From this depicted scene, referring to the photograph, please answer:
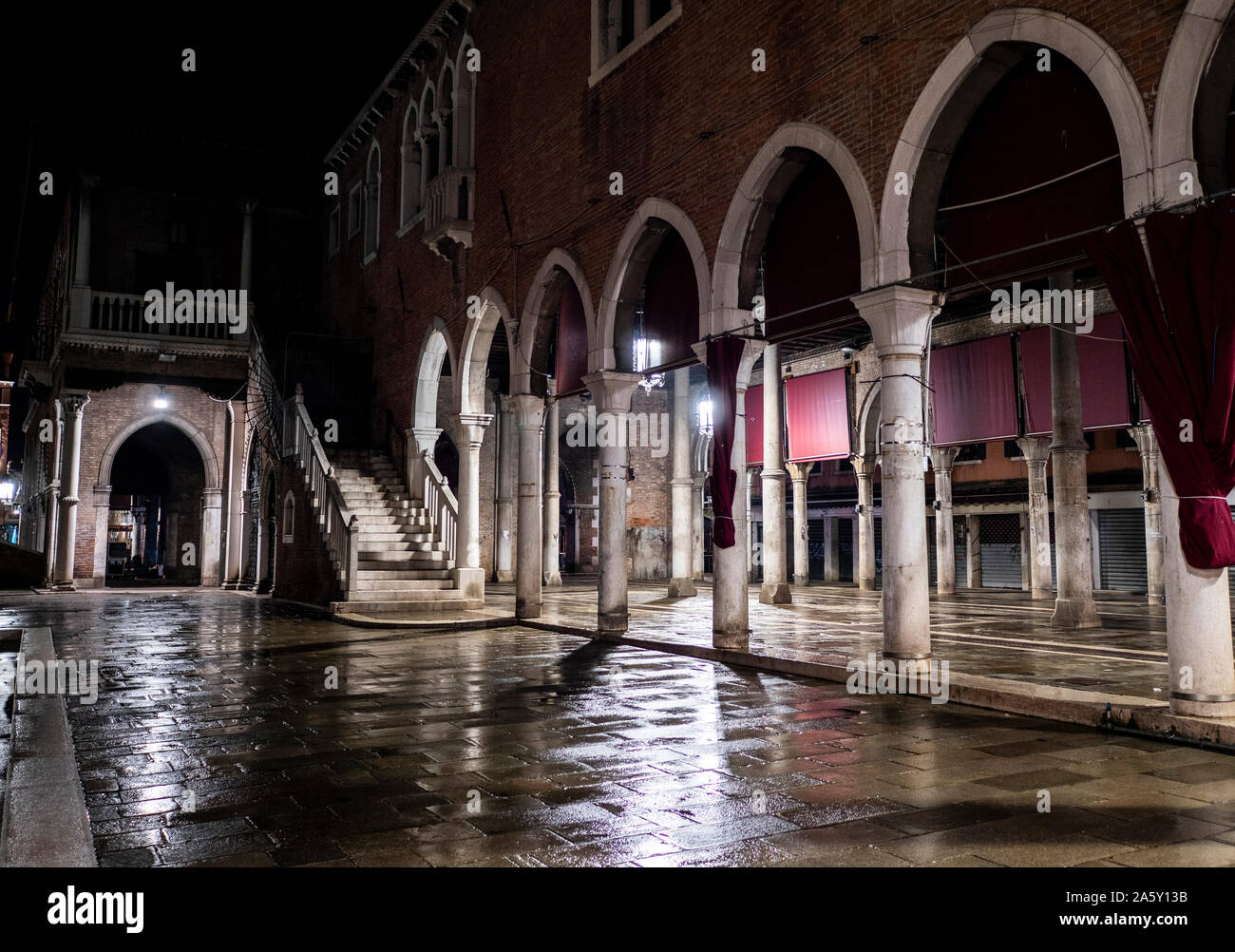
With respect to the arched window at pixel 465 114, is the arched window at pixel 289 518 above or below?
below

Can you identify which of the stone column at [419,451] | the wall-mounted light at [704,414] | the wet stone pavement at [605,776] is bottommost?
the wet stone pavement at [605,776]

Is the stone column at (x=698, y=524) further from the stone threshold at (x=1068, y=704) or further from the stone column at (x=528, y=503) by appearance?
the stone threshold at (x=1068, y=704)

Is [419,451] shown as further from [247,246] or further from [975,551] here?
[975,551]

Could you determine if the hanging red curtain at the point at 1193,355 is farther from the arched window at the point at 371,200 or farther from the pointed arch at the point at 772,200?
the arched window at the point at 371,200

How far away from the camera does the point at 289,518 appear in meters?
17.2

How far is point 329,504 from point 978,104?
10.8m

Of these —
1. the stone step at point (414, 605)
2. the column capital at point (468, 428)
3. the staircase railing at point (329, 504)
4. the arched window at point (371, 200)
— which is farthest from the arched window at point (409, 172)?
the stone step at point (414, 605)

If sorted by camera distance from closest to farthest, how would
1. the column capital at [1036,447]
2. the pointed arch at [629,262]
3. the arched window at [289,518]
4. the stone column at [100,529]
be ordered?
the pointed arch at [629,262]
the arched window at [289,518]
the column capital at [1036,447]
the stone column at [100,529]

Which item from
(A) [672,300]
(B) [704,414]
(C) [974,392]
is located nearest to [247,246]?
(B) [704,414]

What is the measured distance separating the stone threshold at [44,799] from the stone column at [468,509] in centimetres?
897

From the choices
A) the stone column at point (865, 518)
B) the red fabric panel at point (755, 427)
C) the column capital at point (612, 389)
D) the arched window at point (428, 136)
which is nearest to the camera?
the column capital at point (612, 389)

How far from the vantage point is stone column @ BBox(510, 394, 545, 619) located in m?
12.8

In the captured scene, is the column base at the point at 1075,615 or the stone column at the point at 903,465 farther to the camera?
the column base at the point at 1075,615

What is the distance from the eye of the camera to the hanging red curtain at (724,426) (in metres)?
9.26
